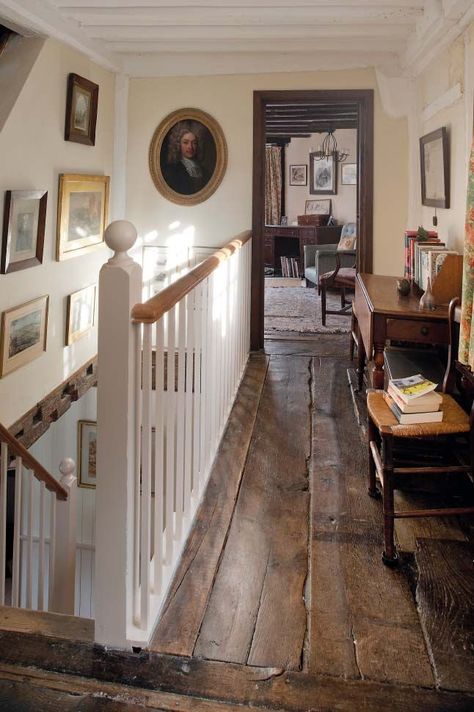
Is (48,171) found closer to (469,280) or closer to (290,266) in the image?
(469,280)

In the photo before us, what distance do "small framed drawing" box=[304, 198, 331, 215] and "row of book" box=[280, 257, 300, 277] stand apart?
2.69 ft

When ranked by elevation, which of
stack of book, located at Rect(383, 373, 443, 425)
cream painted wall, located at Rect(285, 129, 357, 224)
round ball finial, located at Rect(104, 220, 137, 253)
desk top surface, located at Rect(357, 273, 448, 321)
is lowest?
stack of book, located at Rect(383, 373, 443, 425)

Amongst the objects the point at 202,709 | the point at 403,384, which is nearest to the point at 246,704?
the point at 202,709

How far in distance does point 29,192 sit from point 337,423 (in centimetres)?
228

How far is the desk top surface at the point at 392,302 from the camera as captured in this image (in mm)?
2965

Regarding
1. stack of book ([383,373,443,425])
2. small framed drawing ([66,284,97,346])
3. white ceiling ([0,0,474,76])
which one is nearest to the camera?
stack of book ([383,373,443,425])

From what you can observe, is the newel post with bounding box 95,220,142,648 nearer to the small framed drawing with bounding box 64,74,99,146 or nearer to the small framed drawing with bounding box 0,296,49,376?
the small framed drawing with bounding box 0,296,49,376

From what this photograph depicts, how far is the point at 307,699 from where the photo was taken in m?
1.57

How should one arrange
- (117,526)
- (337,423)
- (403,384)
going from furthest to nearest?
(337,423) → (403,384) → (117,526)

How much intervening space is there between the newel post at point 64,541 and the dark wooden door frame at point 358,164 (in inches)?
93.3

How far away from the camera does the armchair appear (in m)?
7.97

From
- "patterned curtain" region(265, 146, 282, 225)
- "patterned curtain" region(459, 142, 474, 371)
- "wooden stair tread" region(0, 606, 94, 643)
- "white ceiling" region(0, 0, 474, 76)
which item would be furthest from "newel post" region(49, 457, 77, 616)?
"patterned curtain" region(265, 146, 282, 225)

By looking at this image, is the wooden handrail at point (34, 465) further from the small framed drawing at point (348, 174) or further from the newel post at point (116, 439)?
the small framed drawing at point (348, 174)

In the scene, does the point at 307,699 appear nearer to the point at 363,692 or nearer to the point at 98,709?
the point at 363,692
